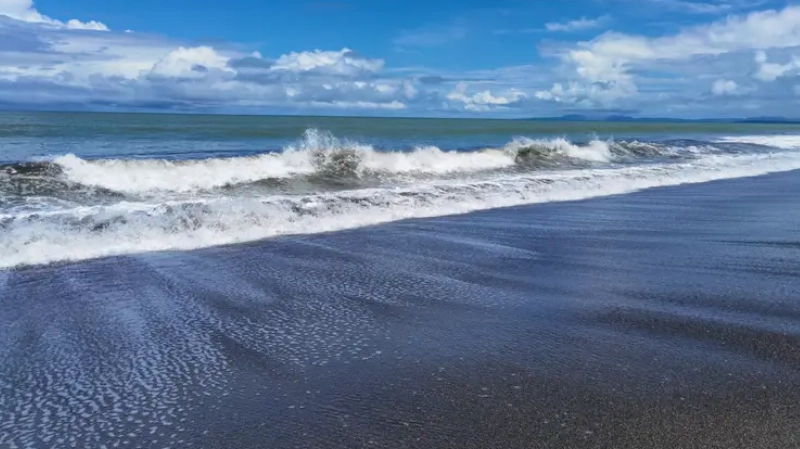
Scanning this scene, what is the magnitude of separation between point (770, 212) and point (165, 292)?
1048 centimetres

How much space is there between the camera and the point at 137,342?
16.5 feet

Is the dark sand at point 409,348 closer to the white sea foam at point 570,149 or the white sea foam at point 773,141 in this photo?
the white sea foam at point 570,149

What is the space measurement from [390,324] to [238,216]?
5.40 m

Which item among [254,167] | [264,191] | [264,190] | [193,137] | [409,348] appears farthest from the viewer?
[193,137]

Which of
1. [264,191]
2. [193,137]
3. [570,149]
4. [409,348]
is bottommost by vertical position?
[409,348]

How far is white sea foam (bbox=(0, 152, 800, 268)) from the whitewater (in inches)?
0.8

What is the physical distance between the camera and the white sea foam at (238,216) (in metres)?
8.34

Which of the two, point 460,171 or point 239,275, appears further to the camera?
point 460,171

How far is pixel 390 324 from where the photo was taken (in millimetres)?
5488

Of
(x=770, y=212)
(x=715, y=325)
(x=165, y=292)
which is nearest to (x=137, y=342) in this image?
(x=165, y=292)

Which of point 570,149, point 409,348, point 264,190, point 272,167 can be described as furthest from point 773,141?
point 409,348

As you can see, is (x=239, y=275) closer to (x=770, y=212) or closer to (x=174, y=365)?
(x=174, y=365)

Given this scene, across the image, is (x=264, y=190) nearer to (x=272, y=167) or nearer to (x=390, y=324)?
(x=272, y=167)

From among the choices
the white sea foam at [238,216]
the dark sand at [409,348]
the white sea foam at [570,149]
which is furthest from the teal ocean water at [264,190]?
the dark sand at [409,348]
